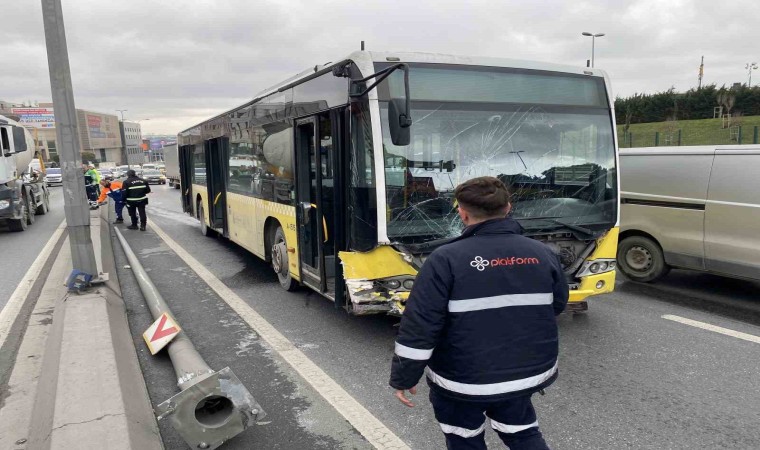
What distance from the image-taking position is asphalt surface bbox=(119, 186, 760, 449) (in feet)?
11.2

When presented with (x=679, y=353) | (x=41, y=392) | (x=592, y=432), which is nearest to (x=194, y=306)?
(x=41, y=392)

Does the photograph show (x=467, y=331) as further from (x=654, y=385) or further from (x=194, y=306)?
(x=194, y=306)

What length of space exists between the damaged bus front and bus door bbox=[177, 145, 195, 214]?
998 cm

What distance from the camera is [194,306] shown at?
646 cm

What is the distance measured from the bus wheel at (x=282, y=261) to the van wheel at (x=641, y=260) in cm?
467

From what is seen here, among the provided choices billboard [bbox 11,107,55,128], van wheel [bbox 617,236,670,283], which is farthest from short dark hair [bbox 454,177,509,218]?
billboard [bbox 11,107,55,128]

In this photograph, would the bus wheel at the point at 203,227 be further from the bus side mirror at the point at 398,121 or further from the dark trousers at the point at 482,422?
the dark trousers at the point at 482,422

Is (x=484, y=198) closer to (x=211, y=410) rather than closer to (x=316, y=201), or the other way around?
(x=211, y=410)

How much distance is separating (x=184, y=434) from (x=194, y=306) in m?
3.61

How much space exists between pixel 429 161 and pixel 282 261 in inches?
126

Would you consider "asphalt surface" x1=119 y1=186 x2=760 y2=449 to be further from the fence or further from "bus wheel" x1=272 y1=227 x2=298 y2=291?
the fence

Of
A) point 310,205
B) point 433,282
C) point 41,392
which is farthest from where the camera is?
point 310,205

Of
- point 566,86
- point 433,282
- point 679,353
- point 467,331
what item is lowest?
point 679,353

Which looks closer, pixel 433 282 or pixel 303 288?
pixel 433 282
